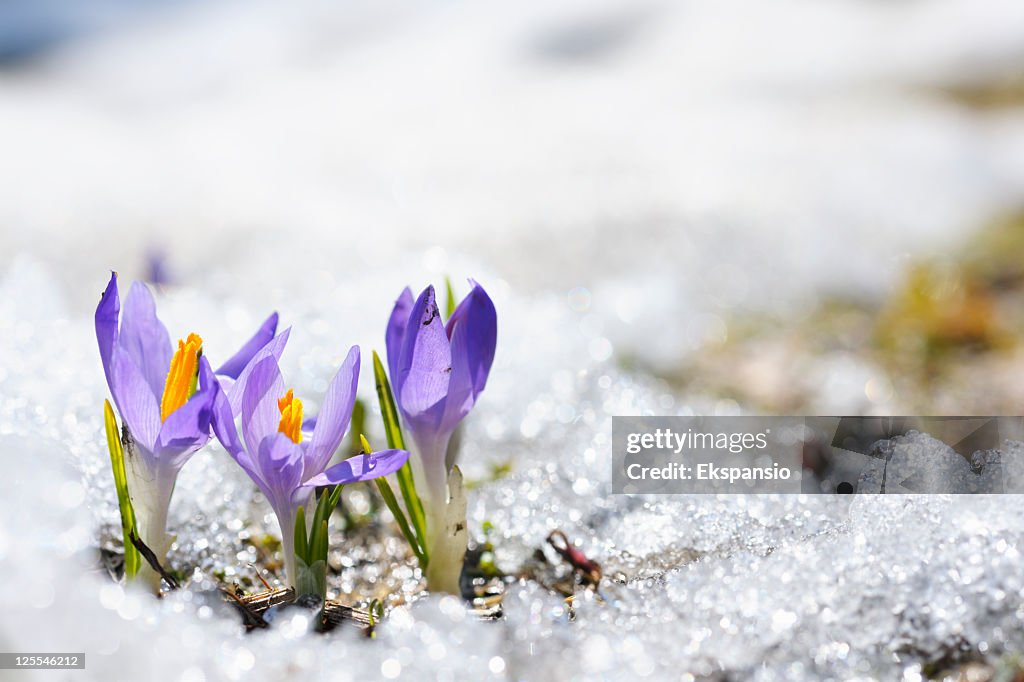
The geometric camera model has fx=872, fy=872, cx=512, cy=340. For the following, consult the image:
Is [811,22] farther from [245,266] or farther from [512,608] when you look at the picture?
[512,608]

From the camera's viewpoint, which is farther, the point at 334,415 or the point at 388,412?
the point at 388,412

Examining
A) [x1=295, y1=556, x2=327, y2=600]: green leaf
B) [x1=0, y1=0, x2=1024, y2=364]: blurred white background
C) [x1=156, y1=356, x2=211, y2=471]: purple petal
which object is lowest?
[x1=295, y1=556, x2=327, y2=600]: green leaf

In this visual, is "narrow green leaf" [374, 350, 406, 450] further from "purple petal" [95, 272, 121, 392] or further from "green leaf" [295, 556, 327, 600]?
"purple petal" [95, 272, 121, 392]

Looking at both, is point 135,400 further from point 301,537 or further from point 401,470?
point 401,470

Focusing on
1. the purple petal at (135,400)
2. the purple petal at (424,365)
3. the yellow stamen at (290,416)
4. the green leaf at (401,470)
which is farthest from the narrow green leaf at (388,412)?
the purple petal at (135,400)

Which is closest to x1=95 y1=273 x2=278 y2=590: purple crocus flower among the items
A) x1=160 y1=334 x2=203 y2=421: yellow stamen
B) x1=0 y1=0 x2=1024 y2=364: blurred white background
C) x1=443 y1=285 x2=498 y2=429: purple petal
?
x1=160 y1=334 x2=203 y2=421: yellow stamen

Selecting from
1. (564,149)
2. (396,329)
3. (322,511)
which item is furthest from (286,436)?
(564,149)

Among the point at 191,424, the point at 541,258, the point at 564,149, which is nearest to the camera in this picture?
the point at 191,424

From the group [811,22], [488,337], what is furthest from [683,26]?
[488,337]
